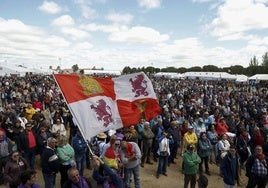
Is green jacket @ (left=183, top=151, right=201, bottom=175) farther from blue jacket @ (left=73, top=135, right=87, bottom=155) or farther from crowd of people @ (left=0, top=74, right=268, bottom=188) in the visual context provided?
A: blue jacket @ (left=73, top=135, right=87, bottom=155)

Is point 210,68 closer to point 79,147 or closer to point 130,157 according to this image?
point 79,147

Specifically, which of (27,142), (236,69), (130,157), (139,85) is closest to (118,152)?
(130,157)

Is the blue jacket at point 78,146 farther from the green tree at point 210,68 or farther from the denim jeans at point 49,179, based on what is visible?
the green tree at point 210,68

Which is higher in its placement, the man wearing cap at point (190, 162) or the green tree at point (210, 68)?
the green tree at point (210, 68)

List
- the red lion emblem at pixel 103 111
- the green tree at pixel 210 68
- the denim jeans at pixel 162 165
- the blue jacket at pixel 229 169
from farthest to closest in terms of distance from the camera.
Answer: the green tree at pixel 210 68 < the denim jeans at pixel 162 165 < the blue jacket at pixel 229 169 < the red lion emblem at pixel 103 111

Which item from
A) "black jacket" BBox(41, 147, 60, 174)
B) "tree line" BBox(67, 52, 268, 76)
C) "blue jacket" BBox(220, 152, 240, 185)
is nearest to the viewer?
"black jacket" BBox(41, 147, 60, 174)

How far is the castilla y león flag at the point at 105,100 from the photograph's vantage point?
5.18 m

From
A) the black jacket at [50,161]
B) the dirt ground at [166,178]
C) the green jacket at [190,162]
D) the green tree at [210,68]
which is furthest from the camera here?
the green tree at [210,68]

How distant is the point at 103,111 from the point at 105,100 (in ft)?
1.09

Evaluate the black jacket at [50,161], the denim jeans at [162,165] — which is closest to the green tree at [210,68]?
the denim jeans at [162,165]

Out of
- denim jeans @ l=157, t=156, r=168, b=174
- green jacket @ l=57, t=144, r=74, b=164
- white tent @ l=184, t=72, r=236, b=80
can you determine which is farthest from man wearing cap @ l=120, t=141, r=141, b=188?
white tent @ l=184, t=72, r=236, b=80

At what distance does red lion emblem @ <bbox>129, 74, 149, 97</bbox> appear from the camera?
668 cm

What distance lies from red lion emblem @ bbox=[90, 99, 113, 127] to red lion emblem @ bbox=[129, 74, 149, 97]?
1034 mm

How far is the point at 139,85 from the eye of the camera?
6734 millimetres
